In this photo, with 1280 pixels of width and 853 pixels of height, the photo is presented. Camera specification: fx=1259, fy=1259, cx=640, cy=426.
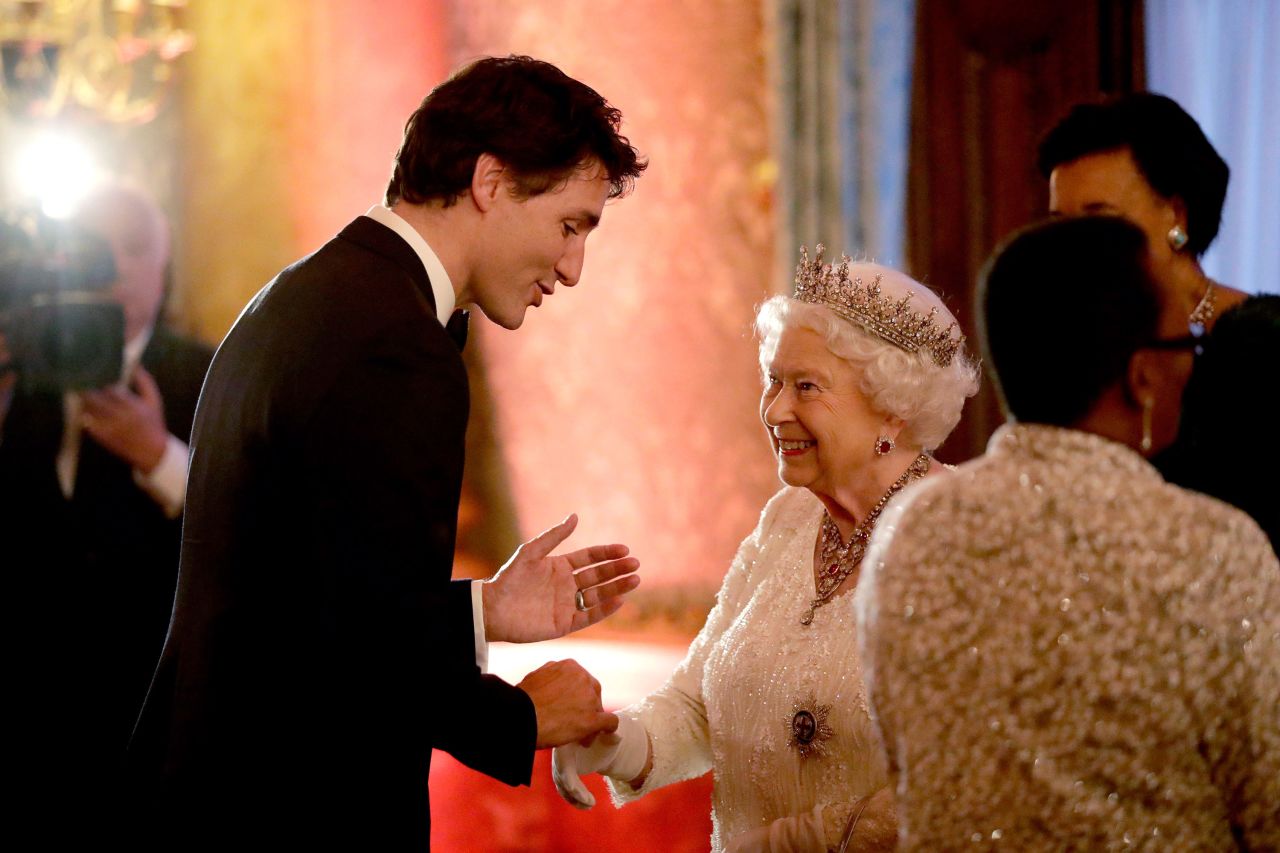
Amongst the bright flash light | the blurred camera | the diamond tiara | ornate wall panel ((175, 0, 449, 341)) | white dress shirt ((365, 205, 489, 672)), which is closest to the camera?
white dress shirt ((365, 205, 489, 672))

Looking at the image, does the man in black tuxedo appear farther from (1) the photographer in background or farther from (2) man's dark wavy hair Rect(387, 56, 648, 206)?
(1) the photographer in background

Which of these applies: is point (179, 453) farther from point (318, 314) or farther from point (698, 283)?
point (318, 314)

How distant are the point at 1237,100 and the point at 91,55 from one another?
3954mm

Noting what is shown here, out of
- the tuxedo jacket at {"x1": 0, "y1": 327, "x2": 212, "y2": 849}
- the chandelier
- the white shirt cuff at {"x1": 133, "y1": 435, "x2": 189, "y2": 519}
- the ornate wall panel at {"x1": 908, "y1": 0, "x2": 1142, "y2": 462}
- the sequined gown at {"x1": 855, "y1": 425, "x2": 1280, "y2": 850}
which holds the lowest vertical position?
the tuxedo jacket at {"x1": 0, "y1": 327, "x2": 212, "y2": 849}

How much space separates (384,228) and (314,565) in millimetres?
519

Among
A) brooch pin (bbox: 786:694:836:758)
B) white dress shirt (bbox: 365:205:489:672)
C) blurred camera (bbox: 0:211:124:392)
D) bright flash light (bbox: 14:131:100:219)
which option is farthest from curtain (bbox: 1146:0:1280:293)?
bright flash light (bbox: 14:131:100:219)

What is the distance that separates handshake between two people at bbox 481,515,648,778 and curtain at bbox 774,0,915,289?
227 cm

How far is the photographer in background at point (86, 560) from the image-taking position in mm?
3631

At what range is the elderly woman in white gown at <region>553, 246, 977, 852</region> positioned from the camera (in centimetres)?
200

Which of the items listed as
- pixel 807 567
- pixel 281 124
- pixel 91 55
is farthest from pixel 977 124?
pixel 91 55

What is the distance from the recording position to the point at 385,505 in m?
1.58

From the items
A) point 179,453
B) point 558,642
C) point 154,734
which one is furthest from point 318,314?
point 558,642

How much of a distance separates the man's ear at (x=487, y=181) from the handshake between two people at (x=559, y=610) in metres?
0.51

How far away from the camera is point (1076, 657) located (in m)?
1.17
